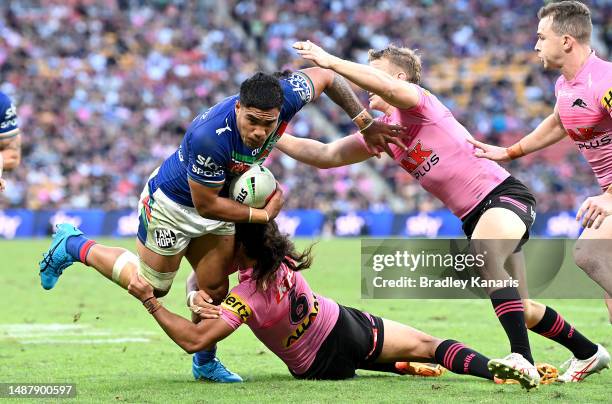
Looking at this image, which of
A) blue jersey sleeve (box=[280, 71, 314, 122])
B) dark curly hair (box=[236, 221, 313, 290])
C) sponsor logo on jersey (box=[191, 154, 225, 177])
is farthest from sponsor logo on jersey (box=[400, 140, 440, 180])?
sponsor logo on jersey (box=[191, 154, 225, 177])

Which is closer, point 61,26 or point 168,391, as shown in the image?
point 168,391

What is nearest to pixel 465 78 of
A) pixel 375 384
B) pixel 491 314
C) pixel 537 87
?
pixel 537 87

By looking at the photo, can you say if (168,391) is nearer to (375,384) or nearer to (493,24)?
(375,384)

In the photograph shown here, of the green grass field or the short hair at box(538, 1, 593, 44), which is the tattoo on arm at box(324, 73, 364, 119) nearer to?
the short hair at box(538, 1, 593, 44)

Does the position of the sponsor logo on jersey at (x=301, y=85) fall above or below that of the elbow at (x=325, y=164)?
above

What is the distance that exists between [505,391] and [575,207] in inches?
833

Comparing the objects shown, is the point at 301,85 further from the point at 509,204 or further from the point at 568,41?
the point at 568,41

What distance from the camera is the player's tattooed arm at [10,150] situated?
8469 millimetres

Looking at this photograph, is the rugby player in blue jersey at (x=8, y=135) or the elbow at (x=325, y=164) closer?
the elbow at (x=325, y=164)

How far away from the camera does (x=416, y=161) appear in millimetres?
7465

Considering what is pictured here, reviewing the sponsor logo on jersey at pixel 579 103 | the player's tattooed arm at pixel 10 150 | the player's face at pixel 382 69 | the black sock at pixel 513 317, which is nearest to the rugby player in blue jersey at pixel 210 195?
the player's face at pixel 382 69

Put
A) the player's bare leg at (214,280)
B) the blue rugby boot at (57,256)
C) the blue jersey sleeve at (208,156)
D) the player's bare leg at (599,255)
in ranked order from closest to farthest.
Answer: the blue jersey sleeve at (208,156) < the player's bare leg at (599,255) < the player's bare leg at (214,280) < the blue rugby boot at (57,256)

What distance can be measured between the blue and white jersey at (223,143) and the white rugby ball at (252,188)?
5 centimetres

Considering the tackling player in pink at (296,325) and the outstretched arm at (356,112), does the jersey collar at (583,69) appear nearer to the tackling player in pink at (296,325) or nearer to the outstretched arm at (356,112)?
the outstretched arm at (356,112)
